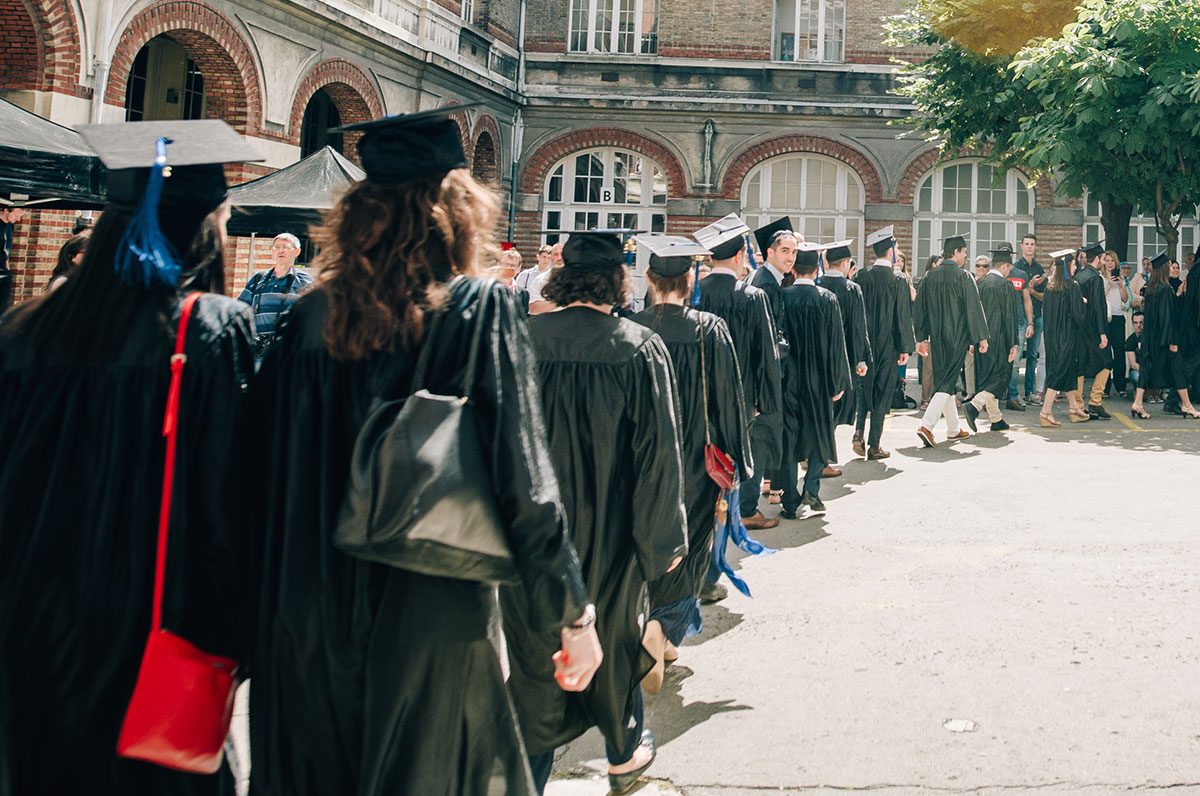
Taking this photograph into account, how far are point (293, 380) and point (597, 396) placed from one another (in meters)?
1.41

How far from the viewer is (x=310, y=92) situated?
627 inches

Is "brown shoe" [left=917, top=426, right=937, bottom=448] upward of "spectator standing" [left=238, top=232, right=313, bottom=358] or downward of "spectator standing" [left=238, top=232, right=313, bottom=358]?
downward

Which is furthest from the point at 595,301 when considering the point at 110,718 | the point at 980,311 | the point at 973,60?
the point at 973,60

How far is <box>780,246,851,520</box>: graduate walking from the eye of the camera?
8.05 m

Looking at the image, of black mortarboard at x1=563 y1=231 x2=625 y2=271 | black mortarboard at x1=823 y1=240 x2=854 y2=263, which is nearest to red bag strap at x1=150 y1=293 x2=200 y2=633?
black mortarboard at x1=563 y1=231 x2=625 y2=271

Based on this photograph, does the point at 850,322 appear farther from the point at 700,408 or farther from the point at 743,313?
the point at 700,408

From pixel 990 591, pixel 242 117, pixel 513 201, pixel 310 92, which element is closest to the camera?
pixel 990 591

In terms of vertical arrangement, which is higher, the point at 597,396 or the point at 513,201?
the point at 513,201

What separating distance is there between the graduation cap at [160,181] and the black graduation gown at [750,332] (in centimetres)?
436

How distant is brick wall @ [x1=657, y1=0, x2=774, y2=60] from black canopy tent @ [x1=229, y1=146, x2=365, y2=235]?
47.8 feet

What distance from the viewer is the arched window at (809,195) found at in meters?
23.4

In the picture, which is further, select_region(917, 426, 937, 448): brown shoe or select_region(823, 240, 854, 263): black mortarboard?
select_region(917, 426, 937, 448): brown shoe

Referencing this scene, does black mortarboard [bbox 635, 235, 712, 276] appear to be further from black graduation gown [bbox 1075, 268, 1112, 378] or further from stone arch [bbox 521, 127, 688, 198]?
stone arch [bbox 521, 127, 688, 198]

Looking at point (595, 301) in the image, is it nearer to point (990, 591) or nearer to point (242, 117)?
point (990, 591)
